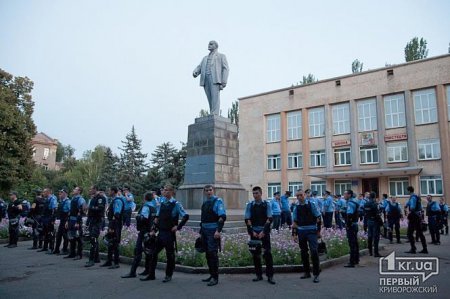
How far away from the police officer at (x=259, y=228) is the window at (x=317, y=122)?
3375 centimetres

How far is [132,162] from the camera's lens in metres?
45.4

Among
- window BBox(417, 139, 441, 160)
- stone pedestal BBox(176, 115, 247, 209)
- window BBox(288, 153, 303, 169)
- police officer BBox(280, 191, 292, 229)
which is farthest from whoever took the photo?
window BBox(288, 153, 303, 169)

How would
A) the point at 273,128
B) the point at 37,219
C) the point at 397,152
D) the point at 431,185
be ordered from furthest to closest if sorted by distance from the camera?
the point at 273,128 < the point at 397,152 < the point at 431,185 < the point at 37,219

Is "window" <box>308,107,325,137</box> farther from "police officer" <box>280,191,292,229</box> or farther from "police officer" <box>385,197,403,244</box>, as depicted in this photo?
"police officer" <box>385,197,403,244</box>

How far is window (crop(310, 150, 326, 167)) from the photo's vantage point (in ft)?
131

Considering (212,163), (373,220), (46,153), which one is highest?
(46,153)

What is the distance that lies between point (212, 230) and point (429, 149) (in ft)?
105

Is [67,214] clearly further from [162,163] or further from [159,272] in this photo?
[162,163]

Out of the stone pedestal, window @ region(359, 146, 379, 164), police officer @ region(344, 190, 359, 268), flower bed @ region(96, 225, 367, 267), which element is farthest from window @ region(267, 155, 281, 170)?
police officer @ region(344, 190, 359, 268)

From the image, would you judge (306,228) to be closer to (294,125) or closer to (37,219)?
(37,219)

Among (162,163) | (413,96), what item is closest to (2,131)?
(162,163)

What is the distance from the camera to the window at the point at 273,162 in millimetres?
42875

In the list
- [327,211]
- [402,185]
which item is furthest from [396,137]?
[327,211]

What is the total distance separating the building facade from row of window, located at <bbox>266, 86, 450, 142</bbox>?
0.29 feet
